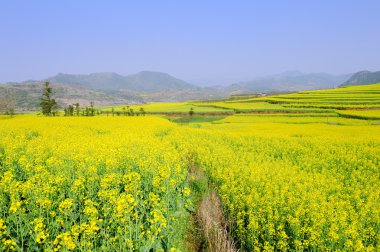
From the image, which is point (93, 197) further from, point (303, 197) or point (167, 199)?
point (303, 197)

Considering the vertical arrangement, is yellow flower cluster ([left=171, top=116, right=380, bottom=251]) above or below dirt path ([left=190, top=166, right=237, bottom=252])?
above

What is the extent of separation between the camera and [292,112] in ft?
161

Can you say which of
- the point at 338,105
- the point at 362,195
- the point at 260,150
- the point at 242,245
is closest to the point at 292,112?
the point at 338,105

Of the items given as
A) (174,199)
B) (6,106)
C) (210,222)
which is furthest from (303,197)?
(6,106)

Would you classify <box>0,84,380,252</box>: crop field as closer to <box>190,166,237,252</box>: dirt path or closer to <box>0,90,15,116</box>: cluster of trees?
<box>190,166,237,252</box>: dirt path

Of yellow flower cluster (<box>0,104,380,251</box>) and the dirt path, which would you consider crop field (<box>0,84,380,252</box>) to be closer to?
yellow flower cluster (<box>0,104,380,251</box>)

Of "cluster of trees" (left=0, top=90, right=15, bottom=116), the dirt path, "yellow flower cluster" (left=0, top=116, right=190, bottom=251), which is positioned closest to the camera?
"yellow flower cluster" (left=0, top=116, right=190, bottom=251)

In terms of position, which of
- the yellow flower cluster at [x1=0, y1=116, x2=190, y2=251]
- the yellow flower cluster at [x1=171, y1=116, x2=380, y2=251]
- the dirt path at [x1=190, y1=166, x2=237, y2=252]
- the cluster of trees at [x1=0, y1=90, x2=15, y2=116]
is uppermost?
the cluster of trees at [x1=0, y1=90, x2=15, y2=116]

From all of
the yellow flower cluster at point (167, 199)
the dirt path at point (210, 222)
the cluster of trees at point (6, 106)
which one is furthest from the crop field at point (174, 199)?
the cluster of trees at point (6, 106)

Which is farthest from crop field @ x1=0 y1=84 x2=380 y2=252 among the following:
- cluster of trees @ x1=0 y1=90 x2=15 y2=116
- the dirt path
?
cluster of trees @ x1=0 y1=90 x2=15 y2=116

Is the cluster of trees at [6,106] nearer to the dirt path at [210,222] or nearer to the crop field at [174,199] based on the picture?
the crop field at [174,199]

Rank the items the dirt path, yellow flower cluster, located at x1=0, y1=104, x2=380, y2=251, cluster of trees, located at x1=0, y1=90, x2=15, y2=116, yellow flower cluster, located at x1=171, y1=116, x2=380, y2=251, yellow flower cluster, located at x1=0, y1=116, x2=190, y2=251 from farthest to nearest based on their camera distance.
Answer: cluster of trees, located at x1=0, y1=90, x2=15, y2=116, the dirt path, yellow flower cluster, located at x1=171, y1=116, x2=380, y2=251, yellow flower cluster, located at x1=0, y1=104, x2=380, y2=251, yellow flower cluster, located at x1=0, y1=116, x2=190, y2=251

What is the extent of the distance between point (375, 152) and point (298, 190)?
10059 millimetres

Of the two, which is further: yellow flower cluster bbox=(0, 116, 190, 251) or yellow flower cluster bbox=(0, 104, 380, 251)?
yellow flower cluster bbox=(0, 104, 380, 251)
